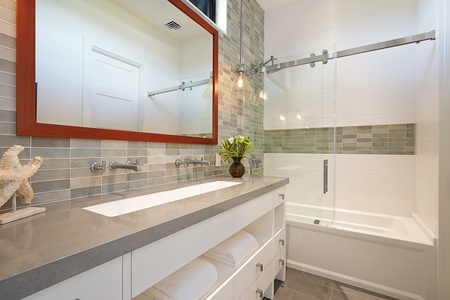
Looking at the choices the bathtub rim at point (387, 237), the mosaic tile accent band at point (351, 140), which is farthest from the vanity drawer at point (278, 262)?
the mosaic tile accent band at point (351, 140)

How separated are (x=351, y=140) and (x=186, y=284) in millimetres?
2346

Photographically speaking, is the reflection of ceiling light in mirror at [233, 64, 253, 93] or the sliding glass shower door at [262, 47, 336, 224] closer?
the reflection of ceiling light in mirror at [233, 64, 253, 93]

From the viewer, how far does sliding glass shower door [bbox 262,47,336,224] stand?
230cm

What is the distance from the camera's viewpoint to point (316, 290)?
1.67 m

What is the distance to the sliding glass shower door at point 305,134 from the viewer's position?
230 cm

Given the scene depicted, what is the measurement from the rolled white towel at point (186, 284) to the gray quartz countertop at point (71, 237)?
0.95ft

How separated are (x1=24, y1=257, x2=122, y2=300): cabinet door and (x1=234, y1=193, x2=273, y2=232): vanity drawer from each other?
592mm

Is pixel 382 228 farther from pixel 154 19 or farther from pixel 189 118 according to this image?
pixel 154 19

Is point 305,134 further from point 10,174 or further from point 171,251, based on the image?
point 10,174

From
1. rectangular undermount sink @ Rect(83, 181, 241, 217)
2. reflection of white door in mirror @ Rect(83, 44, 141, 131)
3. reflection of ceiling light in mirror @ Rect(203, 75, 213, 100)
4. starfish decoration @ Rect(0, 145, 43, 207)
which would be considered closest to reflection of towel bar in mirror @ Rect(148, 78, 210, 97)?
reflection of ceiling light in mirror @ Rect(203, 75, 213, 100)

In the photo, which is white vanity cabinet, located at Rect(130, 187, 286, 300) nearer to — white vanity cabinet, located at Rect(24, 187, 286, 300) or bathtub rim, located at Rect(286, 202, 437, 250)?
white vanity cabinet, located at Rect(24, 187, 286, 300)

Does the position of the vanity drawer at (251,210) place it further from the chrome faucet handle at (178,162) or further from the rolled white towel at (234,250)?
the chrome faucet handle at (178,162)

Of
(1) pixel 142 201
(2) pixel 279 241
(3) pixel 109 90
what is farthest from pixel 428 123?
(3) pixel 109 90

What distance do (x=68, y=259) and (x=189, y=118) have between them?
125 cm
